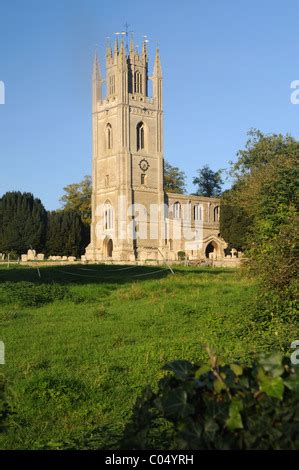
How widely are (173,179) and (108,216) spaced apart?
61.3 ft

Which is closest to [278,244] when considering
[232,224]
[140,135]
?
[232,224]

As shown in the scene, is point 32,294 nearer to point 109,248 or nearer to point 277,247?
point 277,247

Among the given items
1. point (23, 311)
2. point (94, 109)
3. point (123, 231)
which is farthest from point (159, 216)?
point (23, 311)

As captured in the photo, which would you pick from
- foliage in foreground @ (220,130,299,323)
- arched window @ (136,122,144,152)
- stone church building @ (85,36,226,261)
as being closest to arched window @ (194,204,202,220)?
stone church building @ (85,36,226,261)

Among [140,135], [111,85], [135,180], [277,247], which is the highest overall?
[111,85]

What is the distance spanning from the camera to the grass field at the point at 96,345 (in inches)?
269

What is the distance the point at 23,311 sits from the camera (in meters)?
14.5

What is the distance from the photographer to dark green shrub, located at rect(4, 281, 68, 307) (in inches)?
621

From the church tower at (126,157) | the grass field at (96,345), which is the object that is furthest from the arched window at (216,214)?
the grass field at (96,345)

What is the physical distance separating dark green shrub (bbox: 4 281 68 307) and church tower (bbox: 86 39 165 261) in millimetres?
49543

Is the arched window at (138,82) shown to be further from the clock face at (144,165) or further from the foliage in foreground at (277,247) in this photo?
the foliage in foreground at (277,247)

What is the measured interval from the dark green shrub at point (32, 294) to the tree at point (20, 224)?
5172 centimetres

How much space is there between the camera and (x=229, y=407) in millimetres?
2861

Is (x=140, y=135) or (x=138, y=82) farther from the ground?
(x=138, y=82)
